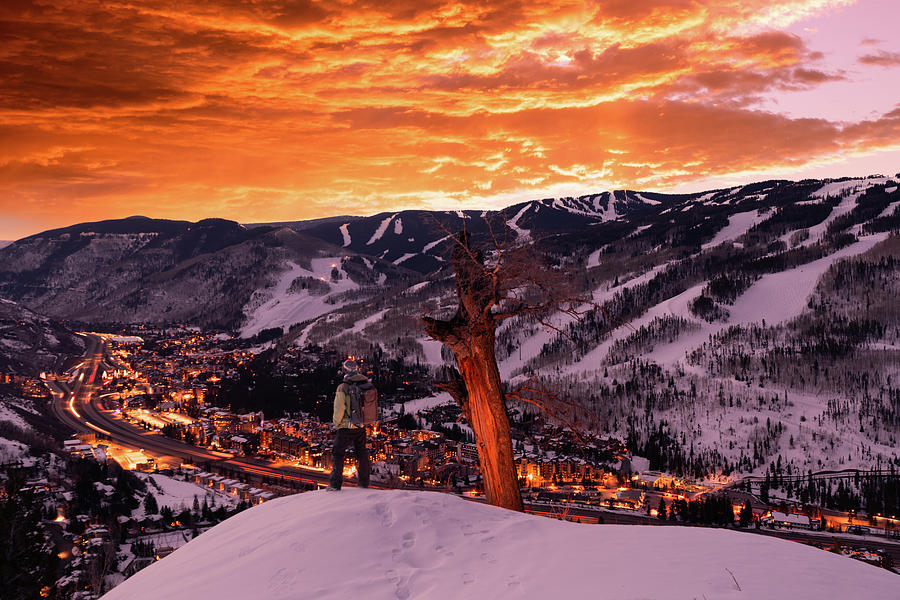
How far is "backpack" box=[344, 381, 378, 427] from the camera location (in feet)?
37.7

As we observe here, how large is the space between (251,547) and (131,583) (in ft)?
7.87

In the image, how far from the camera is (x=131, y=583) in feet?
28.4

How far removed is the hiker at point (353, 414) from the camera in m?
11.4

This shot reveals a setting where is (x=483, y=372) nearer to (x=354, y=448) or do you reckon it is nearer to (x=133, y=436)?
(x=354, y=448)

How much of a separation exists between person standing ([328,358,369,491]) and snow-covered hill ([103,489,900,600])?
194 centimetres

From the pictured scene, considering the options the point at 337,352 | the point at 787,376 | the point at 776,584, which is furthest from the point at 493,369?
the point at 337,352

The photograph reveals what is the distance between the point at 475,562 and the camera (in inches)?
281

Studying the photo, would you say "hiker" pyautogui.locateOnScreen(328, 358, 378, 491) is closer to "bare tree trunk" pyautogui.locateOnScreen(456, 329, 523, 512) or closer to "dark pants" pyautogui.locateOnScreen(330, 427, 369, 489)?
"dark pants" pyautogui.locateOnScreen(330, 427, 369, 489)

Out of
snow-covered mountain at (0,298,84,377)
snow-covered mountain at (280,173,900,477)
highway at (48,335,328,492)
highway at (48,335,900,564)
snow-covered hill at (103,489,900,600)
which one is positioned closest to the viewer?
snow-covered hill at (103,489,900,600)

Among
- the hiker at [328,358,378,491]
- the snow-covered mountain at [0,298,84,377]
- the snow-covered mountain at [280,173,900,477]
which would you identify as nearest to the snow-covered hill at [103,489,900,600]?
the hiker at [328,358,378,491]

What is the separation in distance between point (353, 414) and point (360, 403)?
0.95 ft

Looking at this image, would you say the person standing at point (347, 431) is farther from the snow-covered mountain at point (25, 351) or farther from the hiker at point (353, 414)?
the snow-covered mountain at point (25, 351)

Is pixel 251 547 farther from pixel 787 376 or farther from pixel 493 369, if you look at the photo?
pixel 787 376

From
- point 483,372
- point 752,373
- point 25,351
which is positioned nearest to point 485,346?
point 483,372
